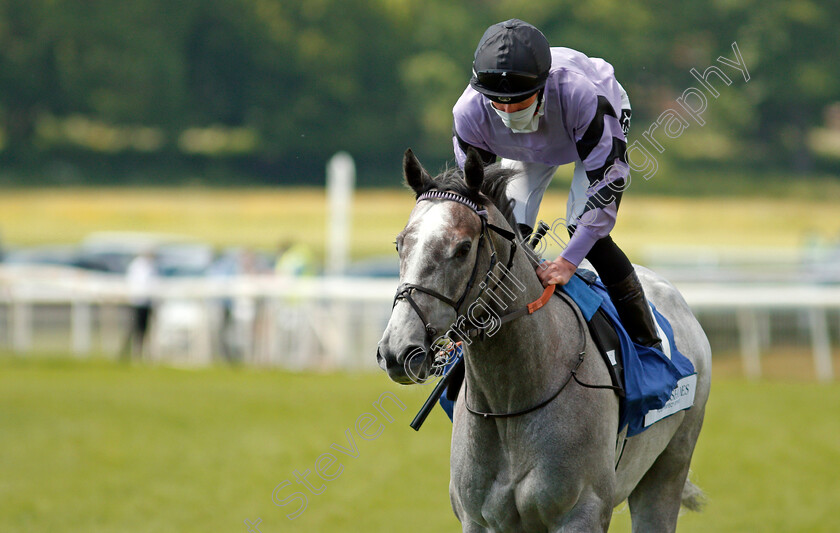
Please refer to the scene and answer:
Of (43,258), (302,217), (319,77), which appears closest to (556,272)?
(43,258)

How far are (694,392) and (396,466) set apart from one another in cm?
513

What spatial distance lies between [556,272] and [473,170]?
0.56 m

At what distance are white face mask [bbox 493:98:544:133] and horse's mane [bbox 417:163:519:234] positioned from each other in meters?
0.25

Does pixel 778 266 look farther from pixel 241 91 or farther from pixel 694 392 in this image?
pixel 241 91

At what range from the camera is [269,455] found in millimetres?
9609

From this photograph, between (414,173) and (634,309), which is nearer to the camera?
(414,173)

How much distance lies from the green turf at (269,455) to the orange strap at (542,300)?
3935mm

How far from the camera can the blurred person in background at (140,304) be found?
15.9 m

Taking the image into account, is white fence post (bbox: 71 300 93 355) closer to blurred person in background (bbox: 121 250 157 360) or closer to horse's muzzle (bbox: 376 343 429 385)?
blurred person in background (bbox: 121 250 157 360)

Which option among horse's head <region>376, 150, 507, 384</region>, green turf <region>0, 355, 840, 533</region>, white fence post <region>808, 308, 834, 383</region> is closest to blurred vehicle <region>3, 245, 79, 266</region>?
green turf <region>0, 355, 840, 533</region>

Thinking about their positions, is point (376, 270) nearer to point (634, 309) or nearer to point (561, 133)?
point (634, 309)

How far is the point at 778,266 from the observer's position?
24797 mm

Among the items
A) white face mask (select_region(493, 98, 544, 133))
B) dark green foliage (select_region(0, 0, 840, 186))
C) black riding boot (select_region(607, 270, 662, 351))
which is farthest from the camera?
dark green foliage (select_region(0, 0, 840, 186))

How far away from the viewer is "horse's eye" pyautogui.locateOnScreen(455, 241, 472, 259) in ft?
10.8
